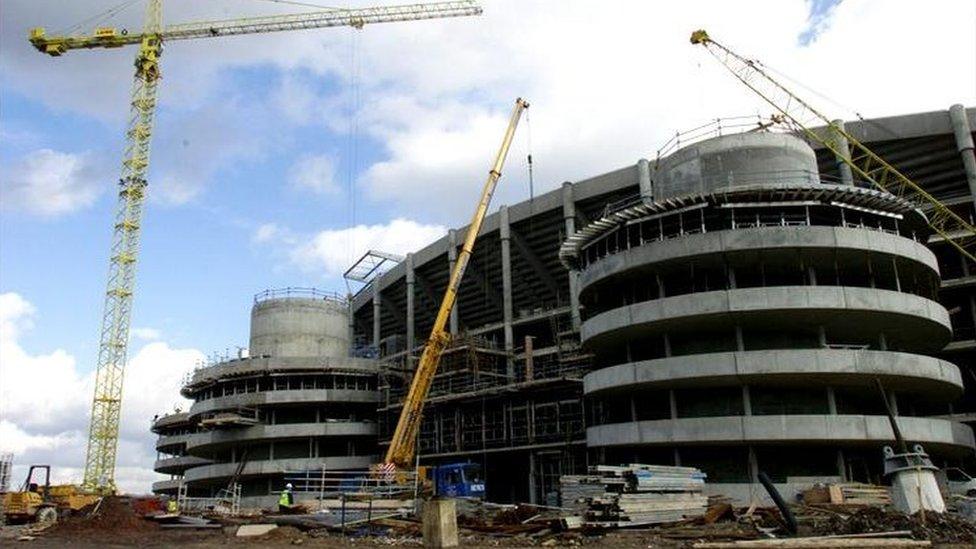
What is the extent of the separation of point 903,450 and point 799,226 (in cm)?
1595

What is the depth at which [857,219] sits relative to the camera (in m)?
40.7

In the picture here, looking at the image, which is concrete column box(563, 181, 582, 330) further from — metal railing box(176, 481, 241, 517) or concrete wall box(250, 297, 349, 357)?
metal railing box(176, 481, 241, 517)

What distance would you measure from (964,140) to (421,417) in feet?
125

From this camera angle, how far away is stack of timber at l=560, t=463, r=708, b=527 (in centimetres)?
2545

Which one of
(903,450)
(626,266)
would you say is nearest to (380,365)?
(626,266)

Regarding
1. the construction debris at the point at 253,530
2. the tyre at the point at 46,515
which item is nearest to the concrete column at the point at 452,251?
the tyre at the point at 46,515

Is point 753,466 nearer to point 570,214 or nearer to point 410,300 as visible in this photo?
point 570,214

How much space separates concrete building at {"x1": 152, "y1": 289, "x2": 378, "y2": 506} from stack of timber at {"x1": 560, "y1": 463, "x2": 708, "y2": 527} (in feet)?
120

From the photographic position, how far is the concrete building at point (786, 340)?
3700 cm

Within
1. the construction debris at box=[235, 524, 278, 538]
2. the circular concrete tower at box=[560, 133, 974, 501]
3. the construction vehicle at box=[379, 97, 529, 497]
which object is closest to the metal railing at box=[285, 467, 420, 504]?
Result: the construction vehicle at box=[379, 97, 529, 497]

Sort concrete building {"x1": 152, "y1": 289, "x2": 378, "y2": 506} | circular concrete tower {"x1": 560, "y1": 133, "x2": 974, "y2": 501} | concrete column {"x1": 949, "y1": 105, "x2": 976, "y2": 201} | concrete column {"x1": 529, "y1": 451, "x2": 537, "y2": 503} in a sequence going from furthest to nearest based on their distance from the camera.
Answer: concrete building {"x1": 152, "y1": 289, "x2": 378, "y2": 506}
concrete column {"x1": 529, "y1": 451, "x2": 537, "y2": 503}
concrete column {"x1": 949, "y1": 105, "x2": 976, "y2": 201}
circular concrete tower {"x1": 560, "y1": 133, "x2": 974, "y2": 501}

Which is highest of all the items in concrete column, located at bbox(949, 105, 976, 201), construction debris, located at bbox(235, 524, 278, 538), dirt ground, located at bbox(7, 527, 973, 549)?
concrete column, located at bbox(949, 105, 976, 201)

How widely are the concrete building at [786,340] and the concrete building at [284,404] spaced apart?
10.6m

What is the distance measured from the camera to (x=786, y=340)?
39219mm
